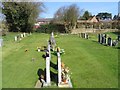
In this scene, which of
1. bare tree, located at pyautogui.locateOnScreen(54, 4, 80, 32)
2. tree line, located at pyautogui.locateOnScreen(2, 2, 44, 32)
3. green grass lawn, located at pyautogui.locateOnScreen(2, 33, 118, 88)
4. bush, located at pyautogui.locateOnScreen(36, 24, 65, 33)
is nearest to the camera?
green grass lawn, located at pyautogui.locateOnScreen(2, 33, 118, 88)

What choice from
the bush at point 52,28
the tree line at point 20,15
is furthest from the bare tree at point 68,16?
the tree line at point 20,15

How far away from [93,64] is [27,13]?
41.5 m

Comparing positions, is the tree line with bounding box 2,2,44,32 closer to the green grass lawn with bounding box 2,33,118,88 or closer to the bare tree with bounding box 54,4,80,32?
the bare tree with bounding box 54,4,80,32

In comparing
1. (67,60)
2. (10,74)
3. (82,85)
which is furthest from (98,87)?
(67,60)

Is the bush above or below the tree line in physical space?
below

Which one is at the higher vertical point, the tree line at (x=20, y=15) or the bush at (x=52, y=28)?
the tree line at (x=20, y=15)

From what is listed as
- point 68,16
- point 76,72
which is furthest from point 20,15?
point 76,72

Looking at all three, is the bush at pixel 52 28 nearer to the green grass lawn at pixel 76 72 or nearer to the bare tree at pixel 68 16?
the bare tree at pixel 68 16

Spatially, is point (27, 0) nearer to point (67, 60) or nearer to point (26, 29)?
point (26, 29)

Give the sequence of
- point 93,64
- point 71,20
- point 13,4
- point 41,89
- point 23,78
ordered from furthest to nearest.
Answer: point 71,20 → point 13,4 → point 93,64 → point 23,78 → point 41,89

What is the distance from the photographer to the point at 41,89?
11.3 meters

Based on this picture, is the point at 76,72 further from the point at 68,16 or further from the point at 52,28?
the point at 68,16

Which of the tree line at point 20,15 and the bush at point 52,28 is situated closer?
the tree line at point 20,15

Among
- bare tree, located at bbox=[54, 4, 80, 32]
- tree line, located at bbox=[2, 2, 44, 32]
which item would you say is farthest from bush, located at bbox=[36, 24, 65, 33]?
tree line, located at bbox=[2, 2, 44, 32]
